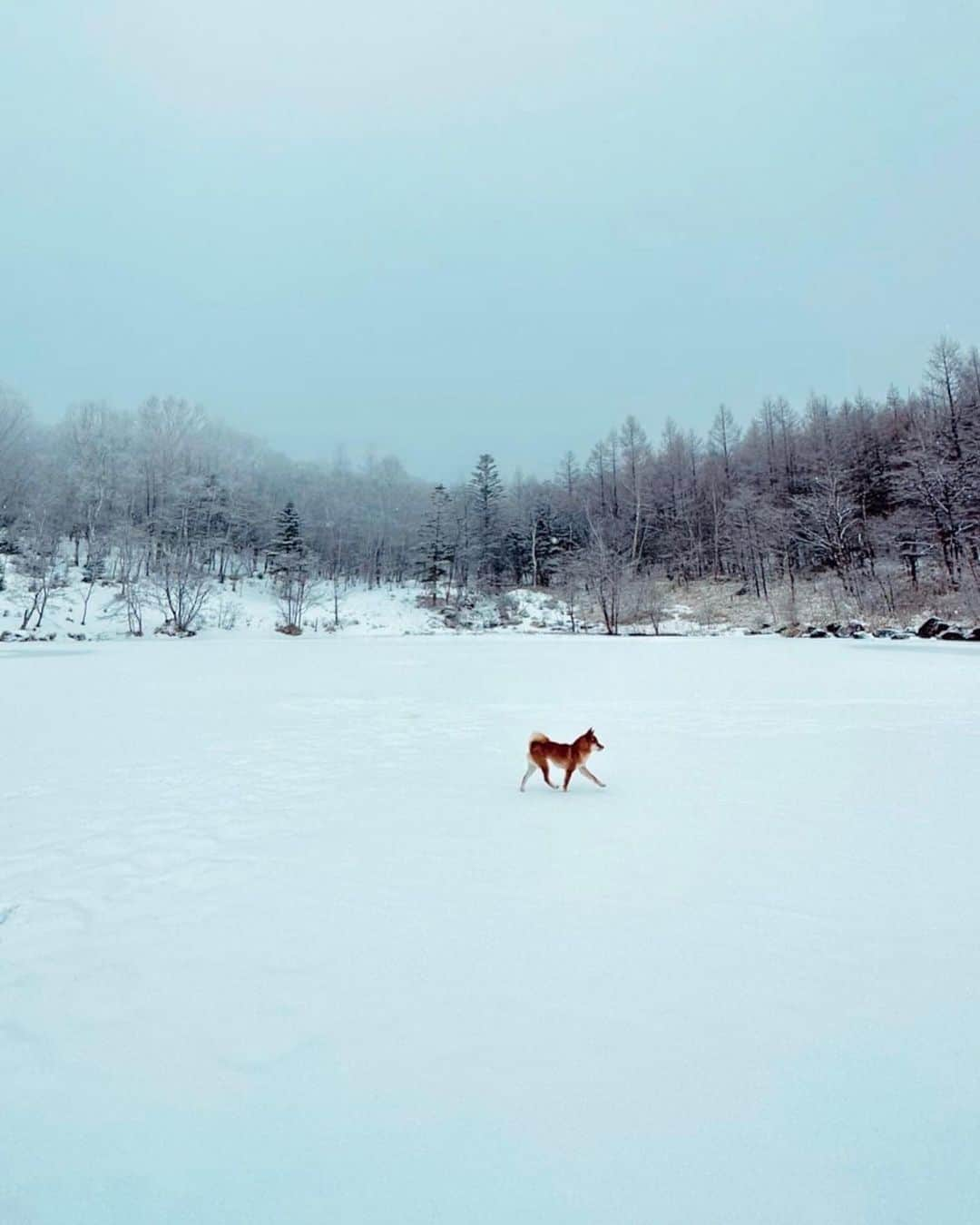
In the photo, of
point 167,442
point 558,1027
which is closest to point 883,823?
point 558,1027

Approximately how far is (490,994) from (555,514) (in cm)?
4543

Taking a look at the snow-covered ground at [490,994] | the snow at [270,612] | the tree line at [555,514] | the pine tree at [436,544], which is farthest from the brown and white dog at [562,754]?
the pine tree at [436,544]

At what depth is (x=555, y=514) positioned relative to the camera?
1822 inches

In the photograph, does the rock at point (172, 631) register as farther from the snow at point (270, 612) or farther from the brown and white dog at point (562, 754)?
the brown and white dog at point (562, 754)

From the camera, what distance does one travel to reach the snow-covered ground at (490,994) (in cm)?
135

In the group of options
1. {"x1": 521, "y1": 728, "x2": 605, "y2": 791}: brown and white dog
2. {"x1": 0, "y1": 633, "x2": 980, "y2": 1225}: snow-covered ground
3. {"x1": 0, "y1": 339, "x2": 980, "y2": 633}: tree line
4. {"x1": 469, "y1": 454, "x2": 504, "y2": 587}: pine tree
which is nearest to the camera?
{"x1": 0, "y1": 633, "x2": 980, "y2": 1225}: snow-covered ground

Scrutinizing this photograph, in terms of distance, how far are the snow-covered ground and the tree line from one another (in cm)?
2494

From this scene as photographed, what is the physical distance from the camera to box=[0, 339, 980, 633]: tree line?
2862cm

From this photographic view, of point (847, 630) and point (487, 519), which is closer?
point (847, 630)

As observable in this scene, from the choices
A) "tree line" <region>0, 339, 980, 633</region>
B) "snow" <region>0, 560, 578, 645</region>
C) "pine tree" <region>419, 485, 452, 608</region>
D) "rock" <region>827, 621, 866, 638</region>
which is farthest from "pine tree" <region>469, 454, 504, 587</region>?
"rock" <region>827, 621, 866, 638</region>

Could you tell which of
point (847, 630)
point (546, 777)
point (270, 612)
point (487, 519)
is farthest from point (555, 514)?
point (546, 777)

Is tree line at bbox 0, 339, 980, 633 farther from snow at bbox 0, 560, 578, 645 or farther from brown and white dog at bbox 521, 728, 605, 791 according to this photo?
brown and white dog at bbox 521, 728, 605, 791

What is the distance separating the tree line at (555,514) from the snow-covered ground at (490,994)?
24937mm

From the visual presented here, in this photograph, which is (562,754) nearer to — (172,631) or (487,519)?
(172,631)
